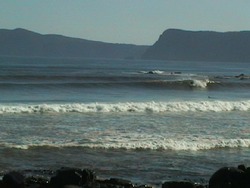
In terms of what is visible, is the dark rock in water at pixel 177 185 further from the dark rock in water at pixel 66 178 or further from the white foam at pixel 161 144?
the white foam at pixel 161 144

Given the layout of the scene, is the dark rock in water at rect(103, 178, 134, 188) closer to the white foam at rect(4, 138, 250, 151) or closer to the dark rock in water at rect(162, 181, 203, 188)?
the dark rock in water at rect(162, 181, 203, 188)

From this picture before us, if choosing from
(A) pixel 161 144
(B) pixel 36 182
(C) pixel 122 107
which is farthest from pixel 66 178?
(C) pixel 122 107

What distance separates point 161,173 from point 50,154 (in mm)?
3239

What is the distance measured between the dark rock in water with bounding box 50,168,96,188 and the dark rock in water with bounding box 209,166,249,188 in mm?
2493

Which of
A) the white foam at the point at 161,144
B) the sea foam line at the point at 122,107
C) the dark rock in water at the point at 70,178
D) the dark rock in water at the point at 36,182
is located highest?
the sea foam line at the point at 122,107

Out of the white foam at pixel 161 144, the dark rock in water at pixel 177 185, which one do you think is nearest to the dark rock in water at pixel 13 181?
the dark rock in water at pixel 177 185

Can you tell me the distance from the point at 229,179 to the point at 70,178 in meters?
3.17

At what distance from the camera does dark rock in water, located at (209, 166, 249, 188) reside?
1057 cm

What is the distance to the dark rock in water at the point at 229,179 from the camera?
1057 cm

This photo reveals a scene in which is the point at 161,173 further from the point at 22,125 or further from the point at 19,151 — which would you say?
the point at 22,125

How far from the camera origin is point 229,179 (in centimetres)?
1061

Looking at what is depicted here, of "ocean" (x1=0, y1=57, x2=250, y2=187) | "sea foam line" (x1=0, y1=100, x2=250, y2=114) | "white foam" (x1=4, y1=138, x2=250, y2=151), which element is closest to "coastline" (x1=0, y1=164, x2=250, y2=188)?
"ocean" (x1=0, y1=57, x2=250, y2=187)

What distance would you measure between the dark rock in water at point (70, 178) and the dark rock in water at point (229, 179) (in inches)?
98.1

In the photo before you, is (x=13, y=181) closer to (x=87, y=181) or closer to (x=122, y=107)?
(x=87, y=181)
